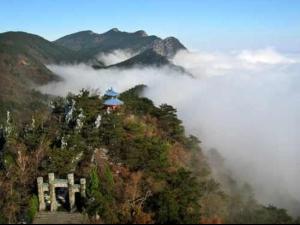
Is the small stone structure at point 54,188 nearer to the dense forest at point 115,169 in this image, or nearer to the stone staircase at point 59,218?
the dense forest at point 115,169

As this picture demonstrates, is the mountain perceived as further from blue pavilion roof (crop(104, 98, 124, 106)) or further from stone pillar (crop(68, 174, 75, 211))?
stone pillar (crop(68, 174, 75, 211))

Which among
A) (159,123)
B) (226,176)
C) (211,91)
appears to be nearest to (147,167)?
(159,123)

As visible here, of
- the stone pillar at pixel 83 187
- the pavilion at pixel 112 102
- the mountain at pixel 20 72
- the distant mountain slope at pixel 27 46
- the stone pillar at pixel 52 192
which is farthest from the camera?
the distant mountain slope at pixel 27 46

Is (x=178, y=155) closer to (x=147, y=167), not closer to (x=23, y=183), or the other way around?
(x=147, y=167)

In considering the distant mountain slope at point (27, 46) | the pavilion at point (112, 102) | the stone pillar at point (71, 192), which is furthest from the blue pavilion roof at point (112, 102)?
the distant mountain slope at point (27, 46)

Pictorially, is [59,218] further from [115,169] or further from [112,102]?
[112,102]
